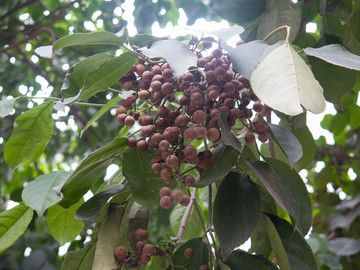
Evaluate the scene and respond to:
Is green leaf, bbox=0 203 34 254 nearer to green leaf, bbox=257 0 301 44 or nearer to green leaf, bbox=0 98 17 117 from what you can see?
green leaf, bbox=0 98 17 117

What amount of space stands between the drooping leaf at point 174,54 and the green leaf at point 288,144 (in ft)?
0.65

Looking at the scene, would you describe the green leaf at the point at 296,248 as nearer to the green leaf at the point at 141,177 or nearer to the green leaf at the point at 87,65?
the green leaf at the point at 141,177

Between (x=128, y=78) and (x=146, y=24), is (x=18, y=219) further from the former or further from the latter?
(x=146, y=24)

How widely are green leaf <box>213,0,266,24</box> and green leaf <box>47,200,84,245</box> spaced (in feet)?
1.69

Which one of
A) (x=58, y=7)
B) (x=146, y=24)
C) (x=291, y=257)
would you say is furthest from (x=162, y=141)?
(x=58, y=7)

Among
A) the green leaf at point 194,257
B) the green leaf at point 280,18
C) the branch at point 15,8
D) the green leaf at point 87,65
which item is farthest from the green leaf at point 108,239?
the branch at point 15,8

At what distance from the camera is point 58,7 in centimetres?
171

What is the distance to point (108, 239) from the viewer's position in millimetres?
720

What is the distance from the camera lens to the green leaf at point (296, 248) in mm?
676

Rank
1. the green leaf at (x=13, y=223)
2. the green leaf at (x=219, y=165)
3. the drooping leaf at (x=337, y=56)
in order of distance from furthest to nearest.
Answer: the green leaf at (x=13, y=223) → the green leaf at (x=219, y=165) → the drooping leaf at (x=337, y=56)

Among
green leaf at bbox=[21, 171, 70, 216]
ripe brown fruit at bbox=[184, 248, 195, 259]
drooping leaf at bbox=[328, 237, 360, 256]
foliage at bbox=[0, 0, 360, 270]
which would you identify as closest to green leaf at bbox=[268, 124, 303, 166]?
foliage at bbox=[0, 0, 360, 270]

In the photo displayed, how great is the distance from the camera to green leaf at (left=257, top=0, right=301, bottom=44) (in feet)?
2.94

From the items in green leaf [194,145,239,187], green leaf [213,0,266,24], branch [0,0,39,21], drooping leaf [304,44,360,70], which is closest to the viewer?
drooping leaf [304,44,360,70]

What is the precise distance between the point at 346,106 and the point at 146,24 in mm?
709
